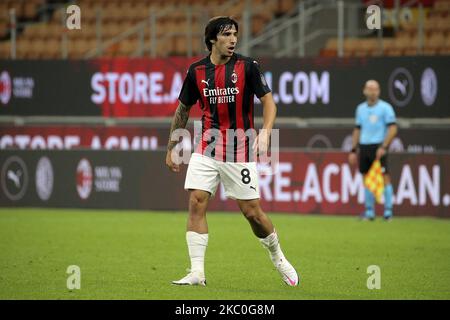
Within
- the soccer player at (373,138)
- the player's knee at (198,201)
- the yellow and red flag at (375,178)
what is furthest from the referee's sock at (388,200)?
the player's knee at (198,201)

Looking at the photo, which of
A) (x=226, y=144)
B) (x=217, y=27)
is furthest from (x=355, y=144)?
(x=217, y=27)

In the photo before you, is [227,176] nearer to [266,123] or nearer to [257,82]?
[266,123]

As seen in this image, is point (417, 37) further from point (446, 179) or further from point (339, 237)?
point (339, 237)

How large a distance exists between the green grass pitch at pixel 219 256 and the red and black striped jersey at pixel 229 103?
1245 millimetres

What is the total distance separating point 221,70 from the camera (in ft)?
32.7

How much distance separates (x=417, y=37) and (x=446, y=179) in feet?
12.4

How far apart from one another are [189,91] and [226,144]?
62 cm

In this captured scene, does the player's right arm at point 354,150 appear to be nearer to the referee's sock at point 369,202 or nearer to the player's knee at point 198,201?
the referee's sock at point 369,202

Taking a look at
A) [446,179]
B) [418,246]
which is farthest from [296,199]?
[418,246]

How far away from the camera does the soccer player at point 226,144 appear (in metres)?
9.88

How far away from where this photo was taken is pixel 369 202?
1839 centimetres

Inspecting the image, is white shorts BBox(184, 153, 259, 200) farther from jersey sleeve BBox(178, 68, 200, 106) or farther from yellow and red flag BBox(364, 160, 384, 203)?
yellow and red flag BBox(364, 160, 384, 203)
